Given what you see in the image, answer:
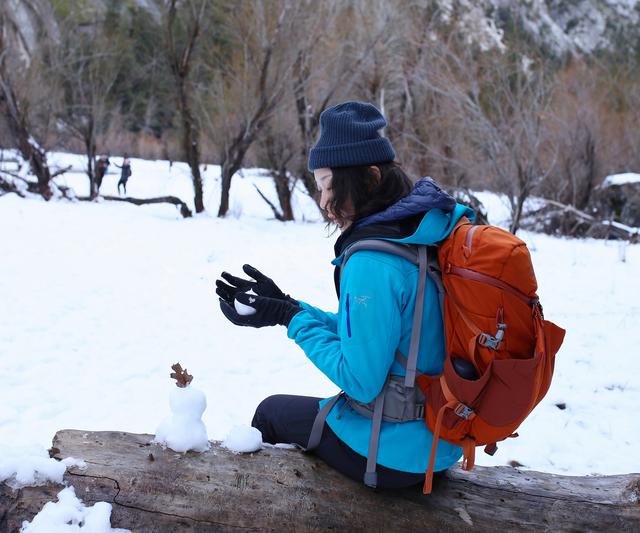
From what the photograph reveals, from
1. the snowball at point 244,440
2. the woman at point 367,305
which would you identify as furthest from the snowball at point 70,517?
the woman at point 367,305

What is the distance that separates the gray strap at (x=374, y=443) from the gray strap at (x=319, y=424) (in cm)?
18

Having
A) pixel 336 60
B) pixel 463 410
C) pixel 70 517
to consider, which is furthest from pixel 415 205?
pixel 336 60

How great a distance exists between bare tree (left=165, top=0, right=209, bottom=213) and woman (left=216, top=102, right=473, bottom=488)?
36.4 feet

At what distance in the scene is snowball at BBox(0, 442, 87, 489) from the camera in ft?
5.53

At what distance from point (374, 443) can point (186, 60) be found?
11843 millimetres

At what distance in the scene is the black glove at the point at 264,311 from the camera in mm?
1716

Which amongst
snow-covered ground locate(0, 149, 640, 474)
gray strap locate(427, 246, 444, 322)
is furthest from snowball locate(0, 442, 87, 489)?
gray strap locate(427, 246, 444, 322)

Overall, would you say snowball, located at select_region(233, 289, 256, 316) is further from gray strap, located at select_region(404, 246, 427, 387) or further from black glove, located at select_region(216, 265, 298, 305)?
gray strap, located at select_region(404, 246, 427, 387)

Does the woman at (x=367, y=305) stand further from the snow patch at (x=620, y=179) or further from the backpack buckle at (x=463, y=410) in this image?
the snow patch at (x=620, y=179)

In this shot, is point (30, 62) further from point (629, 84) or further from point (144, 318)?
point (629, 84)

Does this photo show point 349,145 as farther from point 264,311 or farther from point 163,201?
point 163,201

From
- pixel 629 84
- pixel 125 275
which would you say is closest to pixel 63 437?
pixel 125 275

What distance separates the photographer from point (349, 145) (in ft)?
5.20

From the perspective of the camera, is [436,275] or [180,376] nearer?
[436,275]
